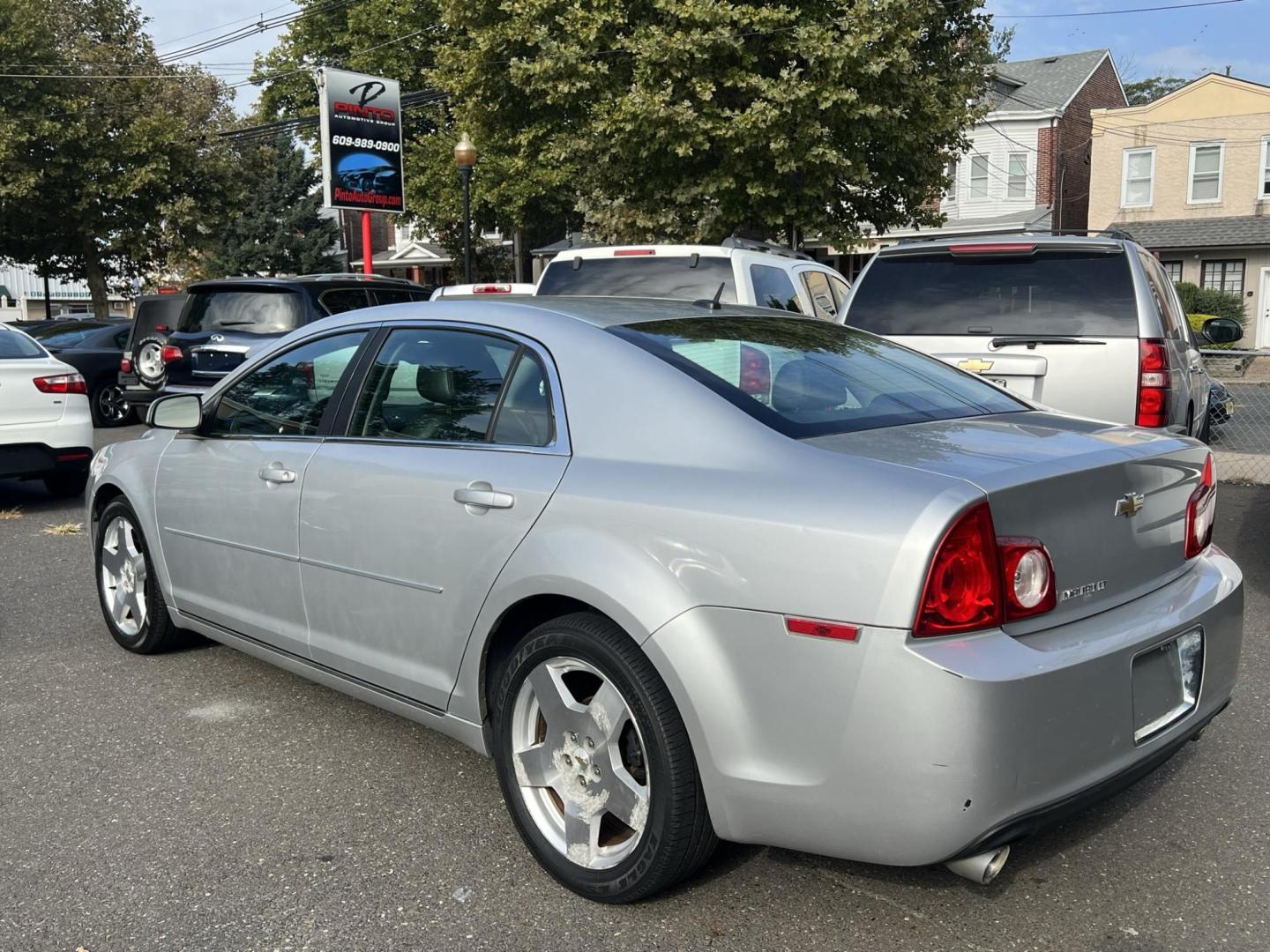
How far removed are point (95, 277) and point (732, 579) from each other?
32.7 metres

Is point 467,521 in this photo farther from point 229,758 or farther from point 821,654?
point 229,758

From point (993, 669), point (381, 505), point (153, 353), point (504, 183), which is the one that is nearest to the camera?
point (993, 669)

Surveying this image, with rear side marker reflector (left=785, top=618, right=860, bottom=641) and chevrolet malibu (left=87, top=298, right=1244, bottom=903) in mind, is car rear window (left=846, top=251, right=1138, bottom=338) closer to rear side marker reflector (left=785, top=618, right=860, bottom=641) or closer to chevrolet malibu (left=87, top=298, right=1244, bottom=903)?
chevrolet malibu (left=87, top=298, right=1244, bottom=903)

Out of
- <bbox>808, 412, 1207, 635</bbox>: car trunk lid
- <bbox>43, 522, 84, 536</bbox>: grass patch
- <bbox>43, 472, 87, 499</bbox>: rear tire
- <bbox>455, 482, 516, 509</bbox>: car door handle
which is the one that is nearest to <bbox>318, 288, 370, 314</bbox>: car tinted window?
<bbox>43, 472, 87, 499</bbox>: rear tire

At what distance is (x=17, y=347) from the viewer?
8789mm

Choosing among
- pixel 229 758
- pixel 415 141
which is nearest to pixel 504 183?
pixel 415 141

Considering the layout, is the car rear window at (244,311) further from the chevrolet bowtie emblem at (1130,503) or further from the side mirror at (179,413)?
the chevrolet bowtie emblem at (1130,503)

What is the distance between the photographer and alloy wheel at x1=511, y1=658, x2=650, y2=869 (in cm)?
288

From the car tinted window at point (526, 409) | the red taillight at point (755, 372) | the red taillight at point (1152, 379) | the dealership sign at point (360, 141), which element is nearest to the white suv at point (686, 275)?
the red taillight at point (1152, 379)

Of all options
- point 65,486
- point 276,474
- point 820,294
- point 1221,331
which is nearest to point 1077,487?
point 276,474

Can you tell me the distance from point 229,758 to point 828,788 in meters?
2.34

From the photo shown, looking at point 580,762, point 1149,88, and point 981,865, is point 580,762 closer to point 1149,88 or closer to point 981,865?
point 981,865

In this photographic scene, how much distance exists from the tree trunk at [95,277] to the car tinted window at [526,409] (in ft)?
99.3

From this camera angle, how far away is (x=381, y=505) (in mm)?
3508
